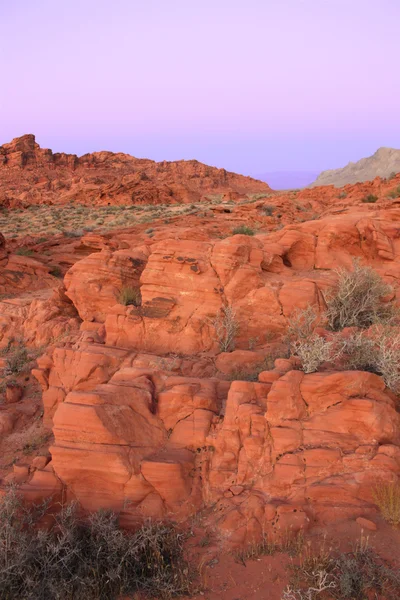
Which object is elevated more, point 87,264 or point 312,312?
point 87,264

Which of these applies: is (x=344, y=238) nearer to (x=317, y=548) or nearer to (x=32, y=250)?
(x=317, y=548)

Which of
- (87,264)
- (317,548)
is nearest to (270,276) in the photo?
(87,264)

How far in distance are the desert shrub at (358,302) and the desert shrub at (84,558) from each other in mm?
4575

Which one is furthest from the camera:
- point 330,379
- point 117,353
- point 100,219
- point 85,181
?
point 85,181

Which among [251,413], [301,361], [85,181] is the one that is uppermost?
[85,181]

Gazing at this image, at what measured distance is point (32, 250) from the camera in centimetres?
1803

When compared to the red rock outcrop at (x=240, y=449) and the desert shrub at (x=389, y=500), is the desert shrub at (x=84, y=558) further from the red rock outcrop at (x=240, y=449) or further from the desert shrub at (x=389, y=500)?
the desert shrub at (x=389, y=500)

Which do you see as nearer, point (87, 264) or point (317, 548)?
point (317, 548)

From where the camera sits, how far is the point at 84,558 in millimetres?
4496

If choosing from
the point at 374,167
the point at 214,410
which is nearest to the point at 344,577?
the point at 214,410

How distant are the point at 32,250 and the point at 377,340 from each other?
51.5 ft

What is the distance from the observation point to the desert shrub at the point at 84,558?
13.6 feet

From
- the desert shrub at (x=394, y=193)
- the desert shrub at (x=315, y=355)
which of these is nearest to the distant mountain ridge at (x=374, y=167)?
the desert shrub at (x=394, y=193)

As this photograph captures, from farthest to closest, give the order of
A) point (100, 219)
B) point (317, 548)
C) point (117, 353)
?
point (100, 219), point (117, 353), point (317, 548)
